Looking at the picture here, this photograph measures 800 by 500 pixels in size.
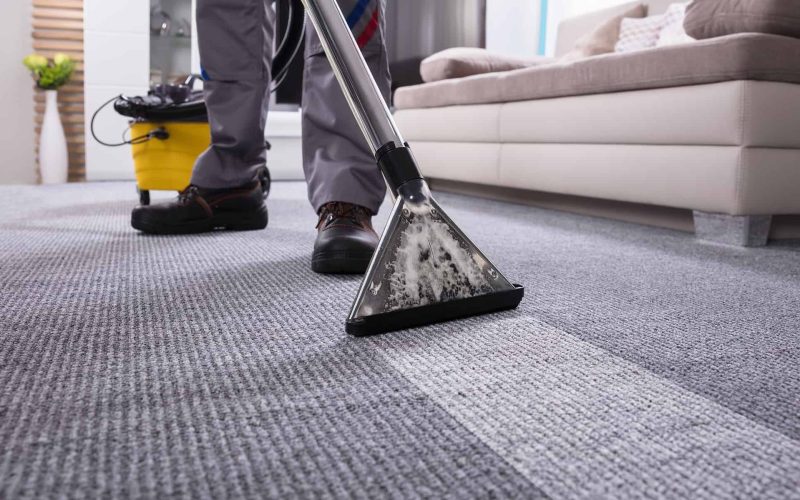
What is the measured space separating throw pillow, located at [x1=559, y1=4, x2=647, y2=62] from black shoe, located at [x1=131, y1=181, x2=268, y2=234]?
1.59 meters

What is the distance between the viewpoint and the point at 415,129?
2656 mm

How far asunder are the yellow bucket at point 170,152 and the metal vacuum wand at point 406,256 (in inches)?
47.6

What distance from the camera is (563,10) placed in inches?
168

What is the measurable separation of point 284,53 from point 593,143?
82 centimetres

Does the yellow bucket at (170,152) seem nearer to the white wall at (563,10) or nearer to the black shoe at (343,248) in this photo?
the black shoe at (343,248)

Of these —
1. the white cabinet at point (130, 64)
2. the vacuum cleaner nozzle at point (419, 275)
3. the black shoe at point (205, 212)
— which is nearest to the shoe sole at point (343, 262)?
the vacuum cleaner nozzle at point (419, 275)

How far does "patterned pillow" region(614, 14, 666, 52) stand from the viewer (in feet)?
7.85

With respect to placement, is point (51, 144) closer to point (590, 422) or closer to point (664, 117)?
point (664, 117)

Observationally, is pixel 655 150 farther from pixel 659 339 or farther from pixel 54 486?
→ pixel 54 486

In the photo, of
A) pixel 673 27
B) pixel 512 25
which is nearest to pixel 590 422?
pixel 673 27

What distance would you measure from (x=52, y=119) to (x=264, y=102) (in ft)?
7.27

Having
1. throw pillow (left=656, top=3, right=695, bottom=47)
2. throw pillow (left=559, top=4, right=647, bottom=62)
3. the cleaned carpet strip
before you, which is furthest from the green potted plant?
the cleaned carpet strip

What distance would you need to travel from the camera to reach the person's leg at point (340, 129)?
1.06 meters

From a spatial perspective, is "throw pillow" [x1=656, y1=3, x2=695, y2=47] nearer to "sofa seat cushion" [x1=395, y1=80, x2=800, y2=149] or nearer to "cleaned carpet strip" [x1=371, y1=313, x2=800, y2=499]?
"sofa seat cushion" [x1=395, y1=80, x2=800, y2=149]
